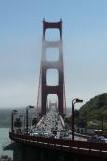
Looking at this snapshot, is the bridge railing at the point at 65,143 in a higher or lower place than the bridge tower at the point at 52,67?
lower

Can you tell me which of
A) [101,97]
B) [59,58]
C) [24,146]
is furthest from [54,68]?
[24,146]

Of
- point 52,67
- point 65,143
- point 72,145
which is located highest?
point 52,67

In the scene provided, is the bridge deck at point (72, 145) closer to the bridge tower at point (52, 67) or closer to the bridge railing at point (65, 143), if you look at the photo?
the bridge railing at point (65, 143)

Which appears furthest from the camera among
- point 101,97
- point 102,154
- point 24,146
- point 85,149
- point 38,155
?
point 101,97

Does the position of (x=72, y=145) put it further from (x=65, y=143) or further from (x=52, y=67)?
(x=52, y=67)

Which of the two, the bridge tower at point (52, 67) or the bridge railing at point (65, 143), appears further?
the bridge tower at point (52, 67)

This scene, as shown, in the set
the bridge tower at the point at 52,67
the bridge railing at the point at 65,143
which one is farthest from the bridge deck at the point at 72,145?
the bridge tower at the point at 52,67

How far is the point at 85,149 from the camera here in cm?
3591

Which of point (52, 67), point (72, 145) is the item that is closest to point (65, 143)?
point (72, 145)

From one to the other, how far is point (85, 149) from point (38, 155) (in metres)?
13.9

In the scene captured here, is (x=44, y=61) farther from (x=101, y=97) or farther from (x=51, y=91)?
(x=101, y=97)

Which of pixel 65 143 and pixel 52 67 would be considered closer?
pixel 65 143

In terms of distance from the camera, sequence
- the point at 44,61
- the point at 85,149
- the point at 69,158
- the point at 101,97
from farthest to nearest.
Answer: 1. the point at 101,97
2. the point at 44,61
3. the point at 69,158
4. the point at 85,149

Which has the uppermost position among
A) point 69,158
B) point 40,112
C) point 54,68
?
point 54,68
